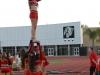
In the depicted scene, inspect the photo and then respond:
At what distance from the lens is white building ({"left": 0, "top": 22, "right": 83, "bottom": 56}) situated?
51406 millimetres

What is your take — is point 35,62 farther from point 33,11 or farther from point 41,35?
point 41,35

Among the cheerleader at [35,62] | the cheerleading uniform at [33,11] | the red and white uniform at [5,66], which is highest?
the cheerleading uniform at [33,11]

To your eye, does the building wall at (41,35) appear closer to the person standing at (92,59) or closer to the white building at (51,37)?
the white building at (51,37)

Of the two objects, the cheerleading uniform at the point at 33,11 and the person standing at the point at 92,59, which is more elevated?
the cheerleading uniform at the point at 33,11

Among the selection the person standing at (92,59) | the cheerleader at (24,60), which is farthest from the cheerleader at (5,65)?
the cheerleader at (24,60)

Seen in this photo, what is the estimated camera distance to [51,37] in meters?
54.1

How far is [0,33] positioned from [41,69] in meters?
54.0

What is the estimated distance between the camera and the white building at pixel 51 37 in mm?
51406

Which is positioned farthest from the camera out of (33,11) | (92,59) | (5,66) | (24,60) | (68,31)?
(68,31)

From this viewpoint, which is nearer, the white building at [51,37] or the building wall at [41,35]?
the white building at [51,37]

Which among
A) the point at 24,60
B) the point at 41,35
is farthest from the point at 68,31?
the point at 24,60

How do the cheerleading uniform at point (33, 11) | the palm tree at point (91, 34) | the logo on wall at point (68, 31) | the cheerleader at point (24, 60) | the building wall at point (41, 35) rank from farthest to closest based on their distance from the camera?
the building wall at point (41, 35), the logo on wall at point (68, 31), the palm tree at point (91, 34), the cheerleader at point (24, 60), the cheerleading uniform at point (33, 11)

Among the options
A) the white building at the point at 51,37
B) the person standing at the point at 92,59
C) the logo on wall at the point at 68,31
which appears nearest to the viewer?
the person standing at the point at 92,59

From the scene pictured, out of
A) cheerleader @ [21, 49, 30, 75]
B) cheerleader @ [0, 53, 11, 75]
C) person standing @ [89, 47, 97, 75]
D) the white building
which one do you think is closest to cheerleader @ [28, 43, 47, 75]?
cheerleader @ [21, 49, 30, 75]
